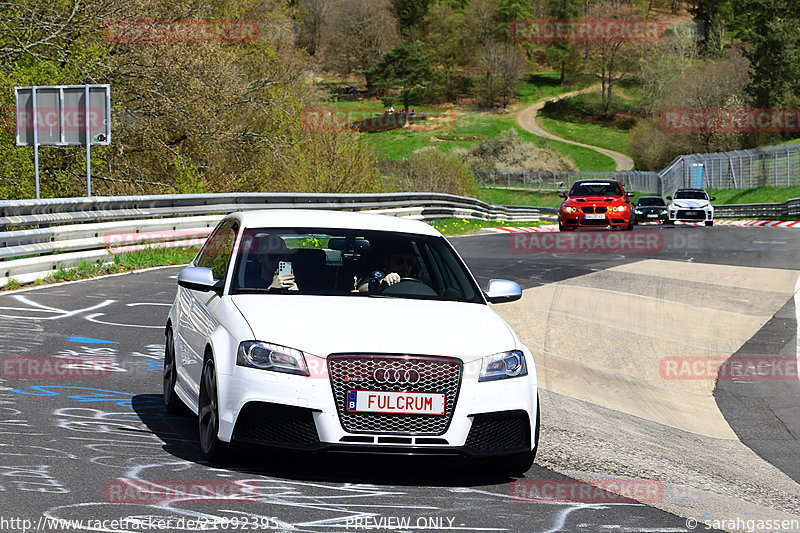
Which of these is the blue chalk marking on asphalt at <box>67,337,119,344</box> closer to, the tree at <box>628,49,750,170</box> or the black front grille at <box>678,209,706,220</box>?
the black front grille at <box>678,209,706,220</box>

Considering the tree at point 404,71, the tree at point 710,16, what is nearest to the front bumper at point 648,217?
the tree at point 404,71

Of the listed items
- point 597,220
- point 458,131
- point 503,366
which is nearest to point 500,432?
point 503,366

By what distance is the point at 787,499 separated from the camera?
6.93 metres

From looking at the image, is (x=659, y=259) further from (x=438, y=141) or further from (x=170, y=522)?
(x=438, y=141)

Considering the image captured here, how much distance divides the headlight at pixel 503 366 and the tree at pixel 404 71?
138 metres

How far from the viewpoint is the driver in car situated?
720cm

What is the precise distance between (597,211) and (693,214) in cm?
1386

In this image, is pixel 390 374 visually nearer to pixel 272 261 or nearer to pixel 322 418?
pixel 322 418

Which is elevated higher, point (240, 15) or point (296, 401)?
point (240, 15)

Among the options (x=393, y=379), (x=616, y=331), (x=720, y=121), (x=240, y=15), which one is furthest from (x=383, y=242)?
(x=720, y=121)

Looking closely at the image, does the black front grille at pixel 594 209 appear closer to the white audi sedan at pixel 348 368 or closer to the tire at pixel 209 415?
the white audi sedan at pixel 348 368

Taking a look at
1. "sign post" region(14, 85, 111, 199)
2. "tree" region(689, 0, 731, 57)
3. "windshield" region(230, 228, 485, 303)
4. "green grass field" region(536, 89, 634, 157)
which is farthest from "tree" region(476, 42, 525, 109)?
"windshield" region(230, 228, 485, 303)

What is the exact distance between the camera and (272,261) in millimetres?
7098

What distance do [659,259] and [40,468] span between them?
17.4 m
